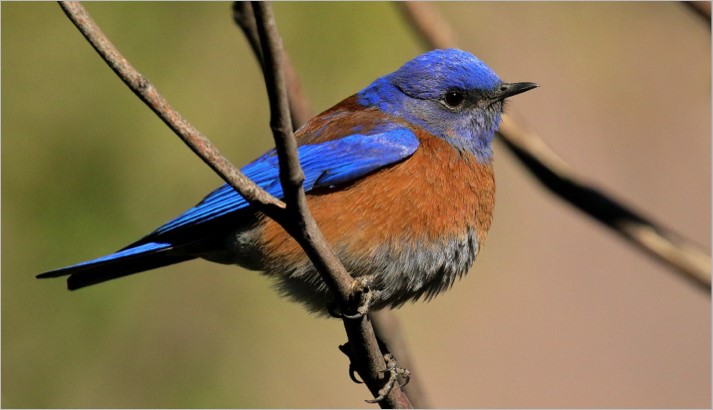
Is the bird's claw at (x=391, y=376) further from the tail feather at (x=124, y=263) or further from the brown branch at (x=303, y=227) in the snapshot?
the tail feather at (x=124, y=263)

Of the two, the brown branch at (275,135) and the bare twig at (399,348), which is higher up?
the brown branch at (275,135)

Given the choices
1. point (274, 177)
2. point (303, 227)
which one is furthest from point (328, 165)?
point (303, 227)

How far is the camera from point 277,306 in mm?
6414

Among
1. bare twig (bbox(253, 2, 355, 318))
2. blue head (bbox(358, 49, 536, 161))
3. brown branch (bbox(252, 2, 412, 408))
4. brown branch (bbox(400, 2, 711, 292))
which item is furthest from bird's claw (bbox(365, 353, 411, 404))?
blue head (bbox(358, 49, 536, 161))

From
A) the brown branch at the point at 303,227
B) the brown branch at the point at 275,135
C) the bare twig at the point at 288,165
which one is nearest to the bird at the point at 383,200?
the brown branch at the point at 303,227

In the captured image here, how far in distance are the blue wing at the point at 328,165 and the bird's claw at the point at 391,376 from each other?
2.67 feet

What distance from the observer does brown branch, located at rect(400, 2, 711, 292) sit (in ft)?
12.4

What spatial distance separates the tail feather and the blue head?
4.29 ft

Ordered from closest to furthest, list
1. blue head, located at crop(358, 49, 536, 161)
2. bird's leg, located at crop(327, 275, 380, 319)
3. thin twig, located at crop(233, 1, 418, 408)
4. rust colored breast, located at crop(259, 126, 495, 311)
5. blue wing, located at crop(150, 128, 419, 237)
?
bird's leg, located at crop(327, 275, 380, 319), rust colored breast, located at crop(259, 126, 495, 311), blue wing, located at crop(150, 128, 419, 237), thin twig, located at crop(233, 1, 418, 408), blue head, located at crop(358, 49, 536, 161)

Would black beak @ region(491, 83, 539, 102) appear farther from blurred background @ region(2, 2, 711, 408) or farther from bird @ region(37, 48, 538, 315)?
blurred background @ region(2, 2, 711, 408)

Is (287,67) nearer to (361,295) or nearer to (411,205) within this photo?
(411,205)

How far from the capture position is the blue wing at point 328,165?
413 centimetres

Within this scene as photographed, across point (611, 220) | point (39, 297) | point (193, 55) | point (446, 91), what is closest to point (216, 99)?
point (193, 55)

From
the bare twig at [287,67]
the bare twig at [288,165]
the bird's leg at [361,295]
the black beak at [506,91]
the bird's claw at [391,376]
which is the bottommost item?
the bird's claw at [391,376]
